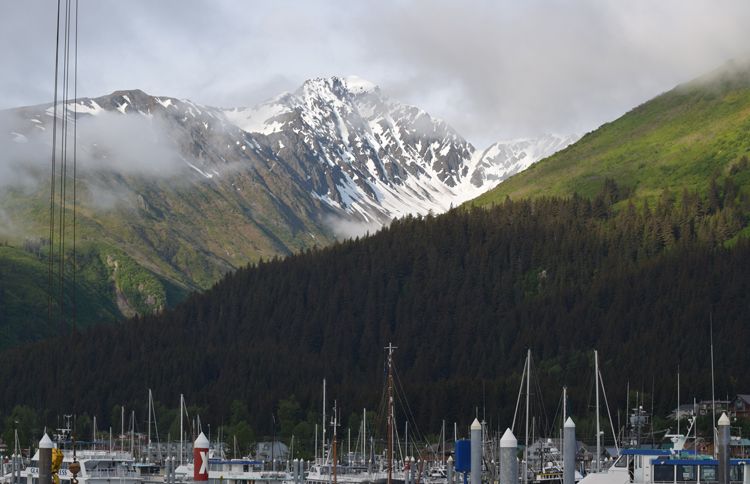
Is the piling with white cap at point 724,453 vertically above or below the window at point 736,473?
above

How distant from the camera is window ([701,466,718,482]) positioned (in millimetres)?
83875

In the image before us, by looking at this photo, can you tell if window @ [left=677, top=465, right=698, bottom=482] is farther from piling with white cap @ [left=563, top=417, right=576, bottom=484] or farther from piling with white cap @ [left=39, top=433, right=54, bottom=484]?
piling with white cap @ [left=39, top=433, right=54, bottom=484]

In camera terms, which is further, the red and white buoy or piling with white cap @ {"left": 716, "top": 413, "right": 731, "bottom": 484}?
piling with white cap @ {"left": 716, "top": 413, "right": 731, "bottom": 484}

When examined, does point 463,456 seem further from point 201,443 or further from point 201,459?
point 201,443

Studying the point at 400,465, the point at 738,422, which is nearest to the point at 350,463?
the point at 400,465

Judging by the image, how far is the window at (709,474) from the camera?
8388 centimetres

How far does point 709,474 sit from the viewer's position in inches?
3310

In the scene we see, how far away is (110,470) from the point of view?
156875mm

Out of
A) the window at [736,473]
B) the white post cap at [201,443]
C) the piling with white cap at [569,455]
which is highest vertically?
the white post cap at [201,443]

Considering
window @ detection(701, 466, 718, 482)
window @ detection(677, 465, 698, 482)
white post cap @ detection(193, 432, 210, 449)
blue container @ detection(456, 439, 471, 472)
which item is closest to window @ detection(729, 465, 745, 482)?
window @ detection(701, 466, 718, 482)

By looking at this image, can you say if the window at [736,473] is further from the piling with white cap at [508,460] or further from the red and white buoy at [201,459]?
the red and white buoy at [201,459]

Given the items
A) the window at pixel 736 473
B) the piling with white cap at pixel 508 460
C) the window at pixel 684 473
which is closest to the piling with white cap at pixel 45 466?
the piling with white cap at pixel 508 460

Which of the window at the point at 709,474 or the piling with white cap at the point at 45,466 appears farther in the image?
the window at the point at 709,474

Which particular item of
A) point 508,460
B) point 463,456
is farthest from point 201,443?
point 463,456
